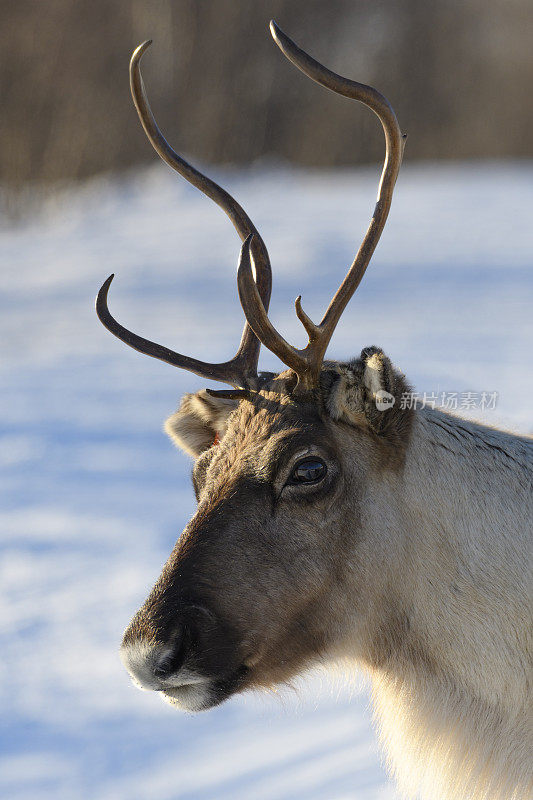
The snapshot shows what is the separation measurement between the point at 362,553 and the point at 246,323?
0.80 meters

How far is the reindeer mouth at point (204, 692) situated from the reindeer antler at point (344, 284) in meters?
0.78

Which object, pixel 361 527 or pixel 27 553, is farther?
pixel 27 553

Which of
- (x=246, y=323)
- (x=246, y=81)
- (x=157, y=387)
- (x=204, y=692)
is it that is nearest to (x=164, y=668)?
(x=204, y=692)

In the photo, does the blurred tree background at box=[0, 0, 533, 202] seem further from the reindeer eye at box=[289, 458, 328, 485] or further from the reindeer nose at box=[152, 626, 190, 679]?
the reindeer nose at box=[152, 626, 190, 679]

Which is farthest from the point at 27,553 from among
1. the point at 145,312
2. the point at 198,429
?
the point at 145,312

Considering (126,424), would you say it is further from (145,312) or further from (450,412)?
(450,412)

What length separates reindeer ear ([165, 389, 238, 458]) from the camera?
304cm

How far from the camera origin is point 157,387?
26.3ft

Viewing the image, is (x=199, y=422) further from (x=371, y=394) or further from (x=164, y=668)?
(x=164, y=668)

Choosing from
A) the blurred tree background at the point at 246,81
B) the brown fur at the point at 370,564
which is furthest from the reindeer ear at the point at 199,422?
the blurred tree background at the point at 246,81

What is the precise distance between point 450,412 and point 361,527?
57cm

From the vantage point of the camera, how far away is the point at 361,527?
8.69 ft

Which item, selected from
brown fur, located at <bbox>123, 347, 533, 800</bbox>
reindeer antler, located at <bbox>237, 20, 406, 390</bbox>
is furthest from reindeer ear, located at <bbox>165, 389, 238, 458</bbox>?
reindeer antler, located at <bbox>237, 20, 406, 390</bbox>

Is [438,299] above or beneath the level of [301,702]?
above
